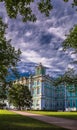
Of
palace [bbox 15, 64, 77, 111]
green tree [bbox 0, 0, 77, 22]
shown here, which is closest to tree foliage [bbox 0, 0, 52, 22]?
green tree [bbox 0, 0, 77, 22]

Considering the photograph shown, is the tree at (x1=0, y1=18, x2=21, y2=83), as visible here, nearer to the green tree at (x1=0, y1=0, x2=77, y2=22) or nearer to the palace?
the green tree at (x1=0, y1=0, x2=77, y2=22)

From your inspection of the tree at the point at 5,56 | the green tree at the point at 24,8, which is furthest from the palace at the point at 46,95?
the green tree at the point at 24,8

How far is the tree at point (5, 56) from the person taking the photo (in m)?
30.5

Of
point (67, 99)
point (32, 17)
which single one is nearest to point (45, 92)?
point (67, 99)

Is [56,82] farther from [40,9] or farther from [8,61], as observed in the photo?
[40,9]

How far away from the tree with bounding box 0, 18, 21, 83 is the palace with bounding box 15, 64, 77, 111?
107m

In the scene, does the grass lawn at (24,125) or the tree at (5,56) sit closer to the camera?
the grass lawn at (24,125)

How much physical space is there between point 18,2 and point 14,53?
2431cm

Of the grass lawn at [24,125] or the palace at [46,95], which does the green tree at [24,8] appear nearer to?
the grass lawn at [24,125]

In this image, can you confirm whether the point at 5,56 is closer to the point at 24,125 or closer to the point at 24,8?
the point at 24,125

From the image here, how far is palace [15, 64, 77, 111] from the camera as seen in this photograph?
141975mm

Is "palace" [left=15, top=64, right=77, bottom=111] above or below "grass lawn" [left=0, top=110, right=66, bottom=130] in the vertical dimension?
above

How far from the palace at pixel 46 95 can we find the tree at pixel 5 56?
10730 cm

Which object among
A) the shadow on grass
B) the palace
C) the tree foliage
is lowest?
the shadow on grass
